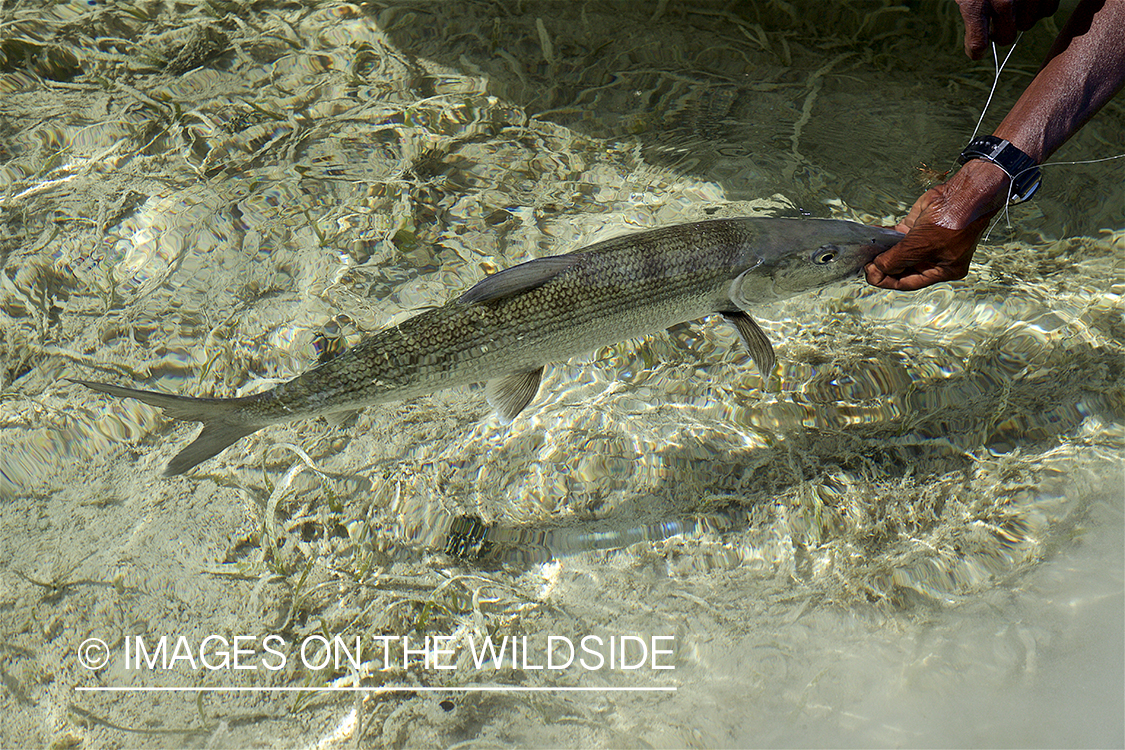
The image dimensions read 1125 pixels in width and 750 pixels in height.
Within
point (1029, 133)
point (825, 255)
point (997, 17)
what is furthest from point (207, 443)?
point (997, 17)

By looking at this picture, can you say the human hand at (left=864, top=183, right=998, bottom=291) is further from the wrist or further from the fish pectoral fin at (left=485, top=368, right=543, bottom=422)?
the fish pectoral fin at (left=485, top=368, right=543, bottom=422)

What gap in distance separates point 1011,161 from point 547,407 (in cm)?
255

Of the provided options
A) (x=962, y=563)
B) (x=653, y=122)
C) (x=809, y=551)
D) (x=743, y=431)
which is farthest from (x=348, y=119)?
(x=962, y=563)

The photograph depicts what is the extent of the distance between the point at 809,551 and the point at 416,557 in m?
1.98

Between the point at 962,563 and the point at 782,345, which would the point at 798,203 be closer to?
the point at 782,345

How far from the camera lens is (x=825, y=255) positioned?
347 centimetres

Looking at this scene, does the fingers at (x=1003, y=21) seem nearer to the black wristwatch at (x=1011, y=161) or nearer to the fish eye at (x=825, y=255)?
the black wristwatch at (x=1011, y=161)

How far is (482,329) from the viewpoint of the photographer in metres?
3.11

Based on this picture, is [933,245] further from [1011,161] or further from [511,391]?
[511,391]

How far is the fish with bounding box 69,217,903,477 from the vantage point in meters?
Result: 3.08

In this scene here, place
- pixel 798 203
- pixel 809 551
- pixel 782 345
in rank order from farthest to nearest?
pixel 798 203, pixel 782 345, pixel 809 551

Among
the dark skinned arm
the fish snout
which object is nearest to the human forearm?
the dark skinned arm

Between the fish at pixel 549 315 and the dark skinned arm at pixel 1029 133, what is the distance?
0.92 ft

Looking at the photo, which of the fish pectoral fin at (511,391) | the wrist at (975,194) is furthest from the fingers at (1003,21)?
the fish pectoral fin at (511,391)
